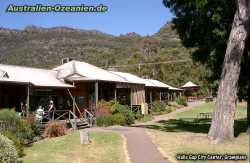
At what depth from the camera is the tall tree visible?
1816 centimetres

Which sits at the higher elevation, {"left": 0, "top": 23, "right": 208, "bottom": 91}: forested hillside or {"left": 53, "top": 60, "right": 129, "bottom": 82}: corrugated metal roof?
{"left": 0, "top": 23, "right": 208, "bottom": 91}: forested hillside

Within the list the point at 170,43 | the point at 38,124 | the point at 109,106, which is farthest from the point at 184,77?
the point at 38,124

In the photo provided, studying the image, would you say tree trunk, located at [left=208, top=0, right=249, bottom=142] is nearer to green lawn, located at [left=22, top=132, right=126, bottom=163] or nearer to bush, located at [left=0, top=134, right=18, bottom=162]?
green lawn, located at [left=22, top=132, right=126, bottom=163]

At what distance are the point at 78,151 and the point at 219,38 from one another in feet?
29.0

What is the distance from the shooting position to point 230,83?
18.3m

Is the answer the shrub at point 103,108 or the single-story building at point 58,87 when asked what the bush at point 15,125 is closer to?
the single-story building at point 58,87

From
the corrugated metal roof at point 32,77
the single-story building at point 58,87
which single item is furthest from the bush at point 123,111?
the corrugated metal roof at point 32,77

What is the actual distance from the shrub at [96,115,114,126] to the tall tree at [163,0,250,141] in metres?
7.82

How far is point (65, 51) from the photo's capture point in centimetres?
9044

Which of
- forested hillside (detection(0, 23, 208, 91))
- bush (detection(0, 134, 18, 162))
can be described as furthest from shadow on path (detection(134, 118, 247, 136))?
forested hillside (detection(0, 23, 208, 91))

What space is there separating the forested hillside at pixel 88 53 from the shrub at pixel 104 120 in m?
37.8

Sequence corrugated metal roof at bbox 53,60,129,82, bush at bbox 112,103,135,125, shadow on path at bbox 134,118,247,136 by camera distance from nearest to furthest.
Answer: shadow on path at bbox 134,118,247,136
bush at bbox 112,103,135,125
corrugated metal roof at bbox 53,60,129,82

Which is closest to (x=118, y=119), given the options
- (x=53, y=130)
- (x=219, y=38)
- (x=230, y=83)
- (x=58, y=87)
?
(x=58, y=87)

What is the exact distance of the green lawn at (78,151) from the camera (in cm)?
1459
